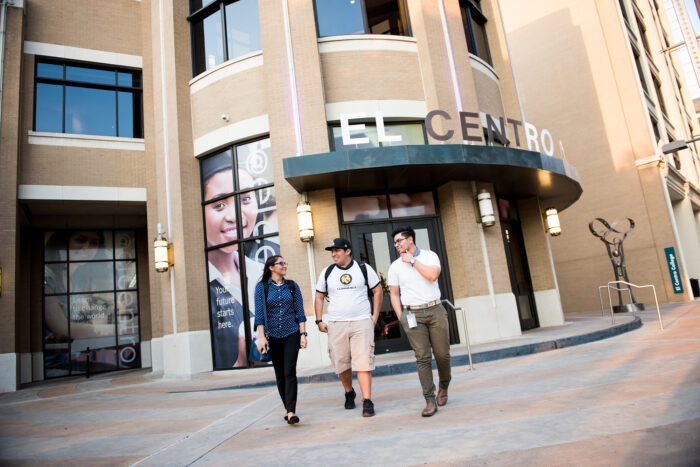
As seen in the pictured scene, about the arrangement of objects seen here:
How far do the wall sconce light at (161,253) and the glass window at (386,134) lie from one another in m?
4.66

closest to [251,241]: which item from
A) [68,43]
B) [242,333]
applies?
[242,333]

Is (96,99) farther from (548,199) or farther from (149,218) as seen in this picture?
(548,199)

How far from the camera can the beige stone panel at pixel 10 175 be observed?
469 inches

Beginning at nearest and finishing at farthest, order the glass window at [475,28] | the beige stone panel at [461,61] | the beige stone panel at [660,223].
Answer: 1. the beige stone panel at [461,61]
2. the glass window at [475,28]
3. the beige stone panel at [660,223]

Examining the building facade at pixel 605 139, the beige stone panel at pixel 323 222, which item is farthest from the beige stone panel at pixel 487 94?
the building facade at pixel 605 139

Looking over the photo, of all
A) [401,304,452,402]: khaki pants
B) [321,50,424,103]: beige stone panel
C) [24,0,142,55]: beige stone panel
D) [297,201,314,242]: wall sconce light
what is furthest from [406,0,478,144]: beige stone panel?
[24,0,142,55]: beige stone panel

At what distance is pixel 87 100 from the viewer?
49.0ft

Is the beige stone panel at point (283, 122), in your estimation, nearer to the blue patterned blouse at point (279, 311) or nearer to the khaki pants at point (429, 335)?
the blue patterned blouse at point (279, 311)

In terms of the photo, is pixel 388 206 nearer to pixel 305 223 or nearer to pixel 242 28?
pixel 305 223

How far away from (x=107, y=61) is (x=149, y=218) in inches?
207

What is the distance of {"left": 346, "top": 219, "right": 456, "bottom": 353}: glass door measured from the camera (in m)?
10.4

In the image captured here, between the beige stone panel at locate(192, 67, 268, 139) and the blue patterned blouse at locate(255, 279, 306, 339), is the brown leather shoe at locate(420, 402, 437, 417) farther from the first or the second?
the beige stone panel at locate(192, 67, 268, 139)

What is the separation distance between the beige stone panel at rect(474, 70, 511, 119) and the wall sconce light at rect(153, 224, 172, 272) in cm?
853

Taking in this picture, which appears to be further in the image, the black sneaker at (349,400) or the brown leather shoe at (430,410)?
the black sneaker at (349,400)
